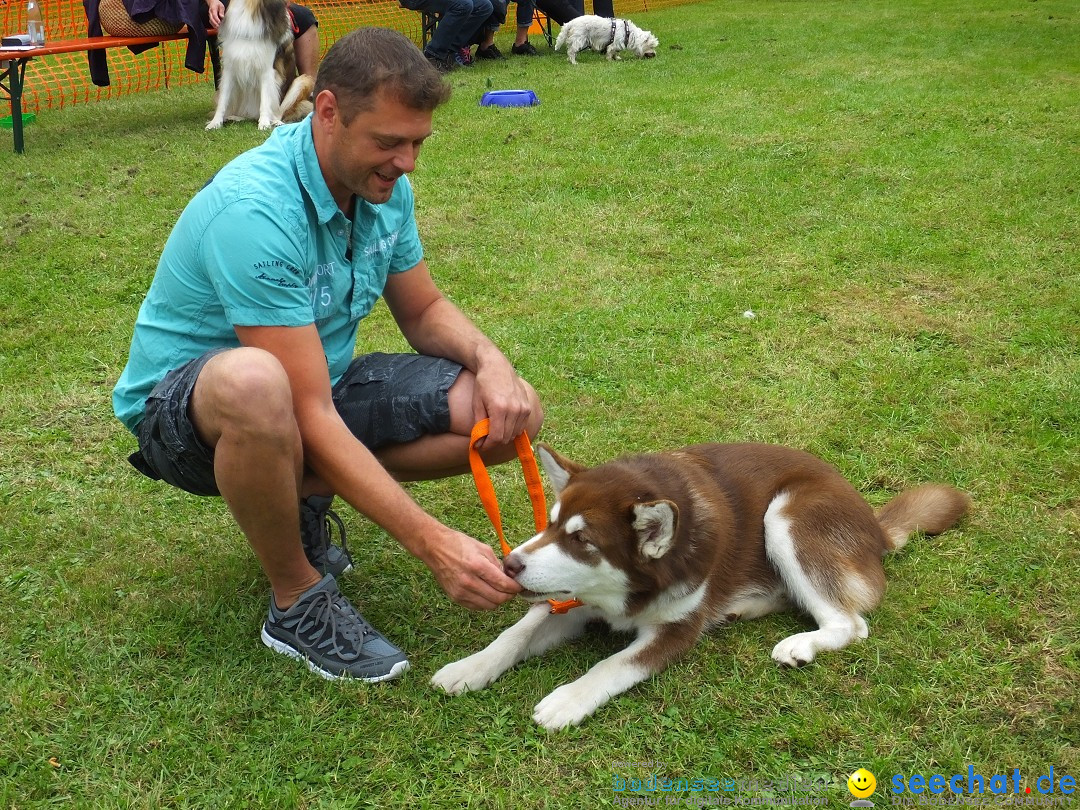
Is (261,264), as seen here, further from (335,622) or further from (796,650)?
(796,650)

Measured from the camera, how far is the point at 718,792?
2486 millimetres

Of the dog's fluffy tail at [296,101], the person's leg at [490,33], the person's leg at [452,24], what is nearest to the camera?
the dog's fluffy tail at [296,101]

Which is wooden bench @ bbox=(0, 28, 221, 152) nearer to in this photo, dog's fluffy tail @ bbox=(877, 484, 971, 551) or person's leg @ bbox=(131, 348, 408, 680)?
person's leg @ bbox=(131, 348, 408, 680)

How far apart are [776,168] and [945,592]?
5.15 metres

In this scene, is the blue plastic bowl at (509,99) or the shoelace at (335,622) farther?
the blue plastic bowl at (509,99)

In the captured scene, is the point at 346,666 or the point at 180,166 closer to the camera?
the point at 346,666

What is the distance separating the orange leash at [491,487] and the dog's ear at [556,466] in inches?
2.1

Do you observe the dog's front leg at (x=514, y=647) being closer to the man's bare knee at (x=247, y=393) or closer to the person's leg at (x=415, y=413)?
the person's leg at (x=415, y=413)

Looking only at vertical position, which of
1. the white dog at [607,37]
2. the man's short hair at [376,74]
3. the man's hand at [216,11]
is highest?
the man's hand at [216,11]

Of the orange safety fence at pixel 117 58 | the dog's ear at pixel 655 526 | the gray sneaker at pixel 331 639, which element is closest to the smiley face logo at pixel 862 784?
the dog's ear at pixel 655 526

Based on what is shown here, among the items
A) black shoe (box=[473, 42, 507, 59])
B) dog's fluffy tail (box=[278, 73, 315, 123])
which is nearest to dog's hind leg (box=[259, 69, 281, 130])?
dog's fluffy tail (box=[278, 73, 315, 123])

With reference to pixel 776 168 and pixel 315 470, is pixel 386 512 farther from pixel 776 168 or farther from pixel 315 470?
pixel 776 168

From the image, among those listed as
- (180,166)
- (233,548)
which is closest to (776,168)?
(180,166)

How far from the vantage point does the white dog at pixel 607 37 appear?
39.5ft
